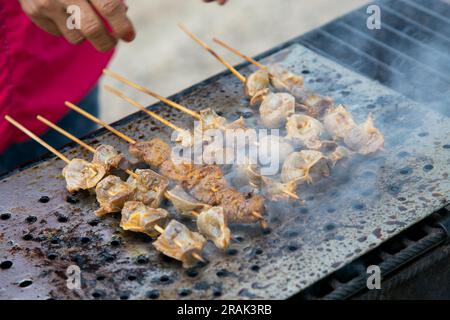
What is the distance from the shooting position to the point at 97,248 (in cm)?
310

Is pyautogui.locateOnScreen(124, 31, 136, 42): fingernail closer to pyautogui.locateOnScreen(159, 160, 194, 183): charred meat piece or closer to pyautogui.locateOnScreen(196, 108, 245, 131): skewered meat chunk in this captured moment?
pyautogui.locateOnScreen(196, 108, 245, 131): skewered meat chunk

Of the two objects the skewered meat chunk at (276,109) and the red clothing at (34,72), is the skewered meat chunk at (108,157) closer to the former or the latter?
the skewered meat chunk at (276,109)

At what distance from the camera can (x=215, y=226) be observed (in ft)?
10.0

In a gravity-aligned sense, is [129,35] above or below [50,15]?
below

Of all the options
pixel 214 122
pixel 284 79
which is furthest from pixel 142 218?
pixel 284 79

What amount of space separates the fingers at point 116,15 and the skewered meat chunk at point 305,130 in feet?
3.04

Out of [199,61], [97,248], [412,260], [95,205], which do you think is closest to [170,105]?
[95,205]

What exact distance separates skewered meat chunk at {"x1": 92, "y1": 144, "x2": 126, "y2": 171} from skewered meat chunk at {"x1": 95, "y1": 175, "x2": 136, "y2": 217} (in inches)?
4.8

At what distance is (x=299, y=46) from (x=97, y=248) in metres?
1.93

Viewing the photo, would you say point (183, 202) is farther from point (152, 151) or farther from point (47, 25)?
point (47, 25)

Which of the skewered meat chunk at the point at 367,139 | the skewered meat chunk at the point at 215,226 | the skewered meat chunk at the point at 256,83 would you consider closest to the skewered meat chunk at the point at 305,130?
the skewered meat chunk at the point at 367,139

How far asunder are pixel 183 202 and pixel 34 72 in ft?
5.16

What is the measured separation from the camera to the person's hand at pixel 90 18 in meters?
3.35
